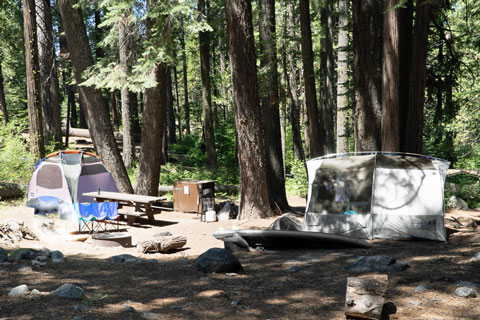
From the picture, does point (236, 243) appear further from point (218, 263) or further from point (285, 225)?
point (218, 263)

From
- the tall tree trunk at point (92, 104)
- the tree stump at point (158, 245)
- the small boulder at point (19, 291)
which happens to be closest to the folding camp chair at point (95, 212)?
the tree stump at point (158, 245)

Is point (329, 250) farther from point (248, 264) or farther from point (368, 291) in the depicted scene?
point (368, 291)

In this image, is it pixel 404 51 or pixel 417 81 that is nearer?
pixel 417 81

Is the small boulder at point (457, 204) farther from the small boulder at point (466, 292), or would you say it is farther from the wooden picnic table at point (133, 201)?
the small boulder at point (466, 292)

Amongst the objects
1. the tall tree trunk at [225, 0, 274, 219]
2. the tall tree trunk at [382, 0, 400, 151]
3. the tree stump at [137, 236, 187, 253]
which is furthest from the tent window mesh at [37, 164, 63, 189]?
the tall tree trunk at [382, 0, 400, 151]

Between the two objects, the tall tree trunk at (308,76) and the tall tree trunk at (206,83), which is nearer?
the tall tree trunk at (308,76)

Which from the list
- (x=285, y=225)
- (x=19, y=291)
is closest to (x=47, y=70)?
(x=285, y=225)

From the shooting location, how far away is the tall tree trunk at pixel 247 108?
11.1 metres

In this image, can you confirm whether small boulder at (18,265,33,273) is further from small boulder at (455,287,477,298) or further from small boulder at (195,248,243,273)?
small boulder at (455,287,477,298)

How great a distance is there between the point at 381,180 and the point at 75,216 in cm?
780

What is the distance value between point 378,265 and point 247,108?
20.7 ft

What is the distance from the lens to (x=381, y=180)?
889 cm

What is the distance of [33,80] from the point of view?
13.5m

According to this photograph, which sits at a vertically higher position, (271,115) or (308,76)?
(308,76)
